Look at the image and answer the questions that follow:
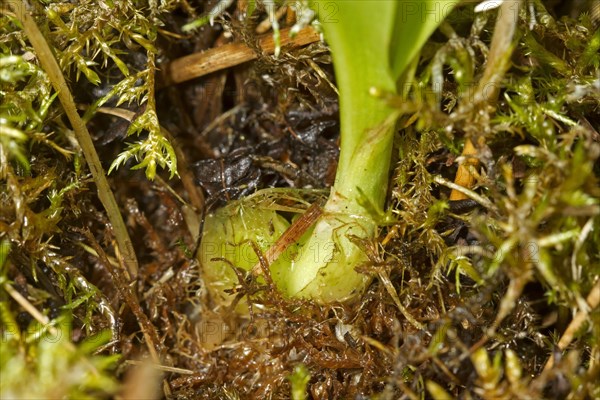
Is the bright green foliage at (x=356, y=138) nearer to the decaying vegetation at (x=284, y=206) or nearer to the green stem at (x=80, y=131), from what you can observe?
the decaying vegetation at (x=284, y=206)

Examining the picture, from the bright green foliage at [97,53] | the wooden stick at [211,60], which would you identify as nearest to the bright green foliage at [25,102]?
the bright green foliage at [97,53]

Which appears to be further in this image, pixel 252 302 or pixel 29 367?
pixel 252 302

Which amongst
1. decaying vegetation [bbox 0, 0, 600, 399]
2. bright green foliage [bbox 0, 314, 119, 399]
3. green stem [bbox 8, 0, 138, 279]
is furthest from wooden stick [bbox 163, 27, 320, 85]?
bright green foliage [bbox 0, 314, 119, 399]

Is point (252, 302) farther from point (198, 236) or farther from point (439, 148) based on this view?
point (439, 148)

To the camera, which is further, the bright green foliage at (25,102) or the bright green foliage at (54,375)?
the bright green foliage at (25,102)

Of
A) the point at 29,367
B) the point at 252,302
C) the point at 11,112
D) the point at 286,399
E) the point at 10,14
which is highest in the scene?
the point at 10,14

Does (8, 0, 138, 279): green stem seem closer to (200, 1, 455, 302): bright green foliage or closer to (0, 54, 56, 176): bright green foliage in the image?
(0, 54, 56, 176): bright green foliage

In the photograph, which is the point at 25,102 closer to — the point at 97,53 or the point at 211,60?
the point at 97,53

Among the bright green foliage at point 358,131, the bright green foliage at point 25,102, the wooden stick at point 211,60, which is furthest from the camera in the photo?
the wooden stick at point 211,60

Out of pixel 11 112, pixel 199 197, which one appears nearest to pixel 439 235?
pixel 199 197
